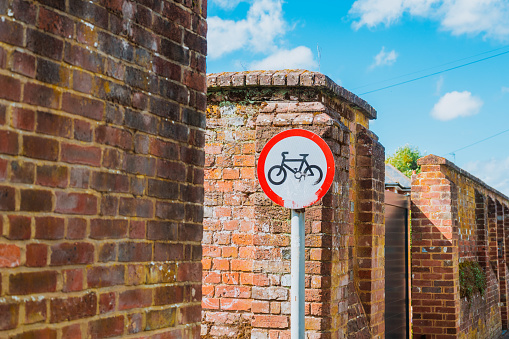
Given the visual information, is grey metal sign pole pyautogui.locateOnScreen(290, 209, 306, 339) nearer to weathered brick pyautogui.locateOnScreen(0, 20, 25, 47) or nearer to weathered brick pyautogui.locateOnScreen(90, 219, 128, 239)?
weathered brick pyautogui.locateOnScreen(90, 219, 128, 239)

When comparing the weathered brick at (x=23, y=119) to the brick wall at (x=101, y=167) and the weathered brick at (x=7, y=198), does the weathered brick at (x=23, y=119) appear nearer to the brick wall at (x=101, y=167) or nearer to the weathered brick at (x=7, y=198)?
the brick wall at (x=101, y=167)

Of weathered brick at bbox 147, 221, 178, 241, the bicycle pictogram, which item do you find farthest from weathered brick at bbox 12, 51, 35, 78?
the bicycle pictogram

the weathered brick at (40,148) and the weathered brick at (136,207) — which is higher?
the weathered brick at (40,148)

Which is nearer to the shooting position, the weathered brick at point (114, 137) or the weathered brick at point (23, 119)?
the weathered brick at point (23, 119)

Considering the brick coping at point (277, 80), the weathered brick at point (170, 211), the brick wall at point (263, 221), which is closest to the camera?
the weathered brick at point (170, 211)

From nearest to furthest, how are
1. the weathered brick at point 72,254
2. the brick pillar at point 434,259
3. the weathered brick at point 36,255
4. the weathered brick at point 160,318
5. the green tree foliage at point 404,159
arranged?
the weathered brick at point 36,255
the weathered brick at point 72,254
the weathered brick at point 160,318
the brick pillar at point 434,259
the green tree foliage at point 404,159

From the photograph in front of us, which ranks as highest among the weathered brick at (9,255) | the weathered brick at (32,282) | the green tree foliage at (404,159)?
the green tree foliage at (404,159)

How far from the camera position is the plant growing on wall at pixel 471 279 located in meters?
11.3

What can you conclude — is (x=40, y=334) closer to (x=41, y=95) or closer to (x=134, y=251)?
(x=134, y=251)

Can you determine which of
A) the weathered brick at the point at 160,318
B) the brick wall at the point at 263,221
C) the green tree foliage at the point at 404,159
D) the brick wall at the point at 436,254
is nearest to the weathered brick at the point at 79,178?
the weathered brick at the point at 160,318

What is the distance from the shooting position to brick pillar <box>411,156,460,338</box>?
33.2 ft

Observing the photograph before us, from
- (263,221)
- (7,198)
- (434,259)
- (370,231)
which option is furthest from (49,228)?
(434,259)

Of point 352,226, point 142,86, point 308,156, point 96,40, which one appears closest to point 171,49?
point 142,86

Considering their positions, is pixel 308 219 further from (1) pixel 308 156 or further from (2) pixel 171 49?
(2) pixel 171 49
